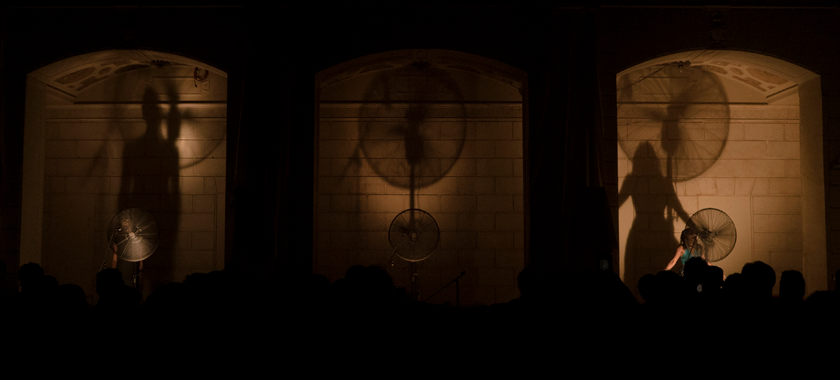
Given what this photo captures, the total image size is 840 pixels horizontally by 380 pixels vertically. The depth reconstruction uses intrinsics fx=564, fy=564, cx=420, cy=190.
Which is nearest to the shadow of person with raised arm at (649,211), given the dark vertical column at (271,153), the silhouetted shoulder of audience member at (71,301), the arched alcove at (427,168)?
the arched alcove at (427,168)

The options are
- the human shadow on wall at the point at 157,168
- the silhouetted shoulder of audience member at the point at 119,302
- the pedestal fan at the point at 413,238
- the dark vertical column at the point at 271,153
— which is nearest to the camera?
the silhouetted shoulder of audience member at the point at 119,302

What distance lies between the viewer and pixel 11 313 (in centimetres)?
332

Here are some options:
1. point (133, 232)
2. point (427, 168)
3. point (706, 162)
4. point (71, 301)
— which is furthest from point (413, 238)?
point (706, 162)

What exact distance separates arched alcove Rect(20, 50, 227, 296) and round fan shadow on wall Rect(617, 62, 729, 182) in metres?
8.92

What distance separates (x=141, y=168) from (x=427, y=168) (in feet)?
20.7

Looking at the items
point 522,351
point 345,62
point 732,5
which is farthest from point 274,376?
point 732,5

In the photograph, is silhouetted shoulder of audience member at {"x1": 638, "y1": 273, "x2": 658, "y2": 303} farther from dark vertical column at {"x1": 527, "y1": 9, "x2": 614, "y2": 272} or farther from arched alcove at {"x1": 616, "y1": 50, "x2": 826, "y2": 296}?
arched alcove at {"x1": 616, "y1": 50, "x2": 826, "y2": 296}

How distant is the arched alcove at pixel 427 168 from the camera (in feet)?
40.1

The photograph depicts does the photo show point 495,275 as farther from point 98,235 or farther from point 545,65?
point 98,235

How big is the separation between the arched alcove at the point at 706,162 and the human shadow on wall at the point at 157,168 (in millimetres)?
9703

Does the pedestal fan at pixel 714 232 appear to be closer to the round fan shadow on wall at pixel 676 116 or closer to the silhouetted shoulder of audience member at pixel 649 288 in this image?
the round fan shadow on wall at pixel 676 116

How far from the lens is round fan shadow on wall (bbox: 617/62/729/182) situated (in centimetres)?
1230

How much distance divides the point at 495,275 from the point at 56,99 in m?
9.82

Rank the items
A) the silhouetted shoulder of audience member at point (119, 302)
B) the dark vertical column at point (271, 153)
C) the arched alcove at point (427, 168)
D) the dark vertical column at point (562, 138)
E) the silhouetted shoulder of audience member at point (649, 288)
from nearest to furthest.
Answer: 1. the silhouetted shoulder of audience member at point (119, 302)
2. the silhouetted shoulder of audience member at point (649, 288)
3. the dark vertical column at point (271, 153)
4. the dark vertical column at point (562, 138)
5. the arched alcove at point (427, 168)
